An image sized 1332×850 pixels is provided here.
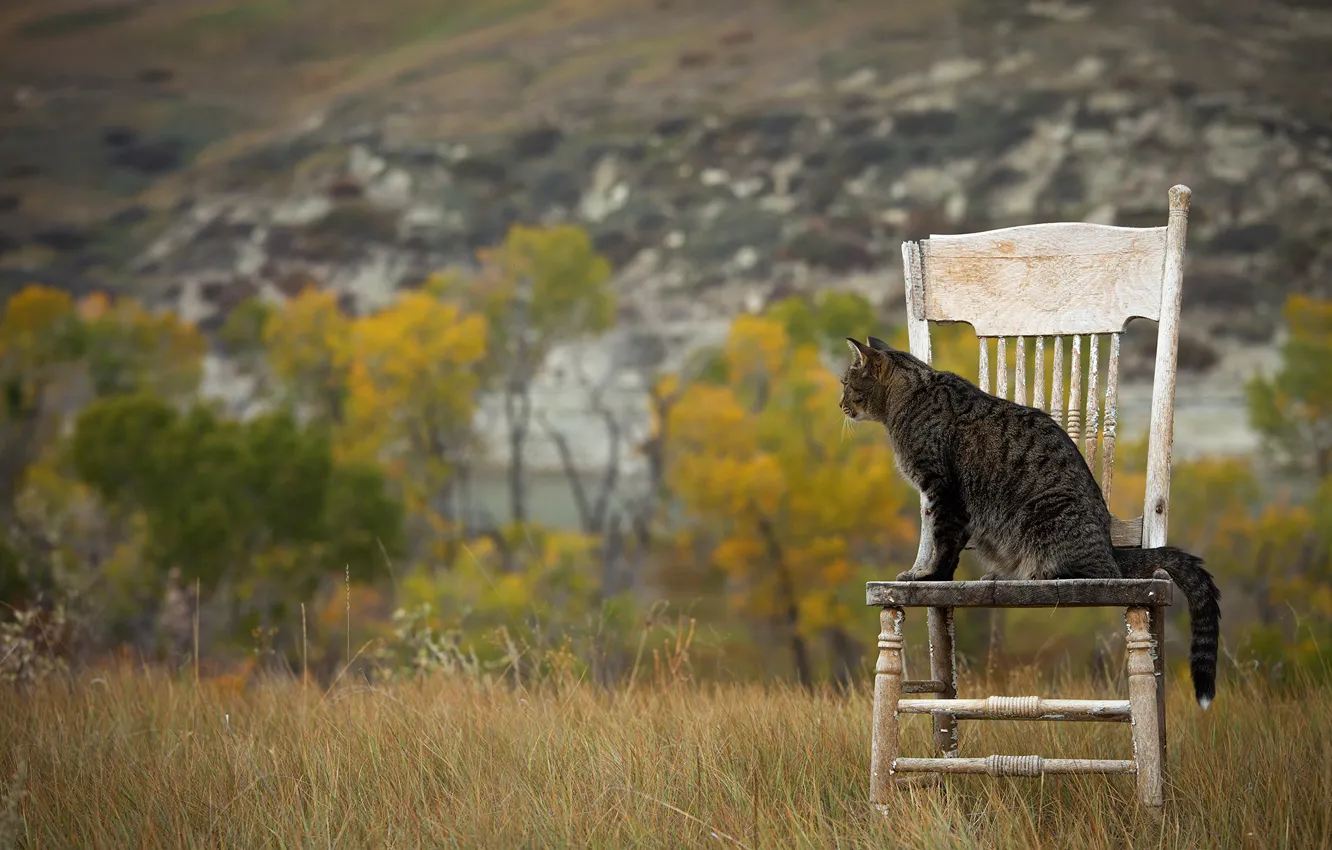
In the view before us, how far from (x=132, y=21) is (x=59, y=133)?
3.12 meters

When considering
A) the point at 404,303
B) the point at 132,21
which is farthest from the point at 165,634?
the point at 132,21

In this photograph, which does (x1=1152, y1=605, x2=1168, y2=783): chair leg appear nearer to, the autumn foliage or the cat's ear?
the cat's ear

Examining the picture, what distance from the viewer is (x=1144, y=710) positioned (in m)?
2.38

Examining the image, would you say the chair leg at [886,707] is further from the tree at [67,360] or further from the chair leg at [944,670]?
the tree at [67,360]

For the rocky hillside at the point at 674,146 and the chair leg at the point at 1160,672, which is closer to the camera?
the chair leg at the point at 1160,672

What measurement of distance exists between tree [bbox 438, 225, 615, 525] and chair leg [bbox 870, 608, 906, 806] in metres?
25.9

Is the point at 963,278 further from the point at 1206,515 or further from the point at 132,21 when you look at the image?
the point at 132,21

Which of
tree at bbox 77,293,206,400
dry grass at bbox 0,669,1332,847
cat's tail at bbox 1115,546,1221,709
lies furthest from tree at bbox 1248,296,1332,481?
cat's tail at bbox 1115,546,1221,709

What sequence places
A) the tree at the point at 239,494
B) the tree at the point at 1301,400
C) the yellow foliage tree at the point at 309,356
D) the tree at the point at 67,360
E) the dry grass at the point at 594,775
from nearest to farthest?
the dry grass at the point at 594,775 < the tree at the point at 239,494 < the tree at the point at 1301,400 < the tree at the point at 67,360 < the yellow foliage tree at the point at 309,356

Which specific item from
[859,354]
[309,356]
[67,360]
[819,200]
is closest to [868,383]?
[859,354]

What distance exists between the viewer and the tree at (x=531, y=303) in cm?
2858

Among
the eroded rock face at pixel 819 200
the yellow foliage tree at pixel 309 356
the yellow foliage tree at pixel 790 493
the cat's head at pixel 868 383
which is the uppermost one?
the cat's head at pixel 868 383

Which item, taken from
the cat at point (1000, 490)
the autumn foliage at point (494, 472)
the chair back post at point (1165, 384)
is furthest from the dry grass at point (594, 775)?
the autumn foliage at point (494, 472)

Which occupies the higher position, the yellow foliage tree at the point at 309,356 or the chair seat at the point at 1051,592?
the chair seat at the point at 1051,592
